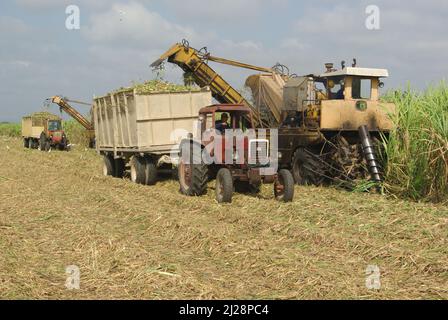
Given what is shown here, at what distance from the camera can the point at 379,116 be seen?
432 inches

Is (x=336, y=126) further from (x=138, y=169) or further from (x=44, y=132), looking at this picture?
(x=44, y=132)

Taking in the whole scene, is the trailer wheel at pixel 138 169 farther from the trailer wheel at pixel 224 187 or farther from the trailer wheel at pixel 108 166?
the trailer wheel at pixel 224 187

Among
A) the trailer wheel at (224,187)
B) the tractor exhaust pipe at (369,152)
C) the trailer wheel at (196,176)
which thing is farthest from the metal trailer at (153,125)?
the tractor exhaust pipe at (369,152)

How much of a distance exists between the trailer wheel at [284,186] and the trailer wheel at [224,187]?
847 mm

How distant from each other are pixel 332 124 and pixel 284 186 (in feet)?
7.31

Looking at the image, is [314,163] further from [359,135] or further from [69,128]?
[69,128]

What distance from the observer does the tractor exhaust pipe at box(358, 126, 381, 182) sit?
9.80m

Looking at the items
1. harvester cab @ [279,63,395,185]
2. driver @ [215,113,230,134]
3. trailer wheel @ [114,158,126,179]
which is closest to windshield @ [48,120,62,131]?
trailer wheel @ [114,158,126,179]

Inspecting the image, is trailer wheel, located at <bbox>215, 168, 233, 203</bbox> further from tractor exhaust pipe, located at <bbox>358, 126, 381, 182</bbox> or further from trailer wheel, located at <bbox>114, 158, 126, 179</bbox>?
trailer wheel, located at <bbox>114, 158, 126, 179</bbox>

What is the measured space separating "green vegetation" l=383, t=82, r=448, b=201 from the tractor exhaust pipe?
0.87 feet

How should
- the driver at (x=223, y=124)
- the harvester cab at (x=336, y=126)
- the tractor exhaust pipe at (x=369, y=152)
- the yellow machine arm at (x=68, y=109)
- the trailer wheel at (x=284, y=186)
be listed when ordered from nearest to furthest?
the trailer wheel at (x=284, y=186) < the tractor exhaust pipe at (x=369, y=152) < the driver at (x=223, y=124) < the harvester cab at (x=336, y=126) < the yellow machine arm at (x=68, y=109)

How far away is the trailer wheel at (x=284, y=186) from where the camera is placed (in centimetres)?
909

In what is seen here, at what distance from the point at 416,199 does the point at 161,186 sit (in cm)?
575
